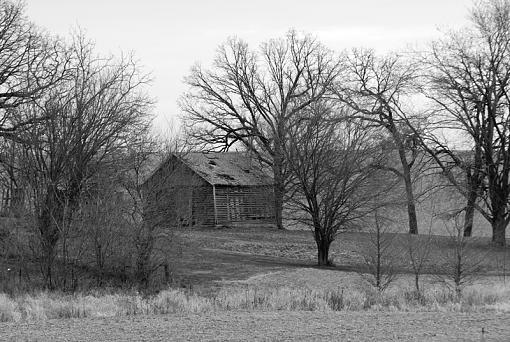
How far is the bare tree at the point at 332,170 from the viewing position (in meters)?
24.5

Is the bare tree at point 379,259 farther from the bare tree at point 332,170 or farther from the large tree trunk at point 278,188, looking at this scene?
the large tree trunk at point 278,188

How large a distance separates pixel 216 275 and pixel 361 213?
5973mm

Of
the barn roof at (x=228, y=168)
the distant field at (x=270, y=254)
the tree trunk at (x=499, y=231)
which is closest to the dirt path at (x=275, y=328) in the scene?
the distant field at (x=270, y=254)

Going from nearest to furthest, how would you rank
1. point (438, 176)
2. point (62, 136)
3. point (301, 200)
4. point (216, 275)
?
point (62, 136) → point (216, 275) → point (301, 200) → point (438, 176)

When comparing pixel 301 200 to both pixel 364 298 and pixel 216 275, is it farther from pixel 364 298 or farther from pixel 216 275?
pixel 364 298

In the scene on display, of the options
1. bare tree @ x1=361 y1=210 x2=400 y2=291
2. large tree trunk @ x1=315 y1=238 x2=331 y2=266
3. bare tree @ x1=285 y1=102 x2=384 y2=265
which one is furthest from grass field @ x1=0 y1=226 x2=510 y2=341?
large tree trunk @ x1=315 y1=238 x2=331 y2=266

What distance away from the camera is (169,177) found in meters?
19.6

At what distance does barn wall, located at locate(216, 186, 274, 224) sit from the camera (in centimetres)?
4684

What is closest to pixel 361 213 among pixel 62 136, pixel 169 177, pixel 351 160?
pixel 351 160

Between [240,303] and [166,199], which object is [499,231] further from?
[240,303]

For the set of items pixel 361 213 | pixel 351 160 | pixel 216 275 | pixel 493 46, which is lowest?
pixel 216 275

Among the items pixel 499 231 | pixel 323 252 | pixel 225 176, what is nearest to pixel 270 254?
pixel 323 252

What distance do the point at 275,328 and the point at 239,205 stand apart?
37.4 meters

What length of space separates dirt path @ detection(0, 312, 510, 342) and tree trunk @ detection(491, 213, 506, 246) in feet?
78.0
